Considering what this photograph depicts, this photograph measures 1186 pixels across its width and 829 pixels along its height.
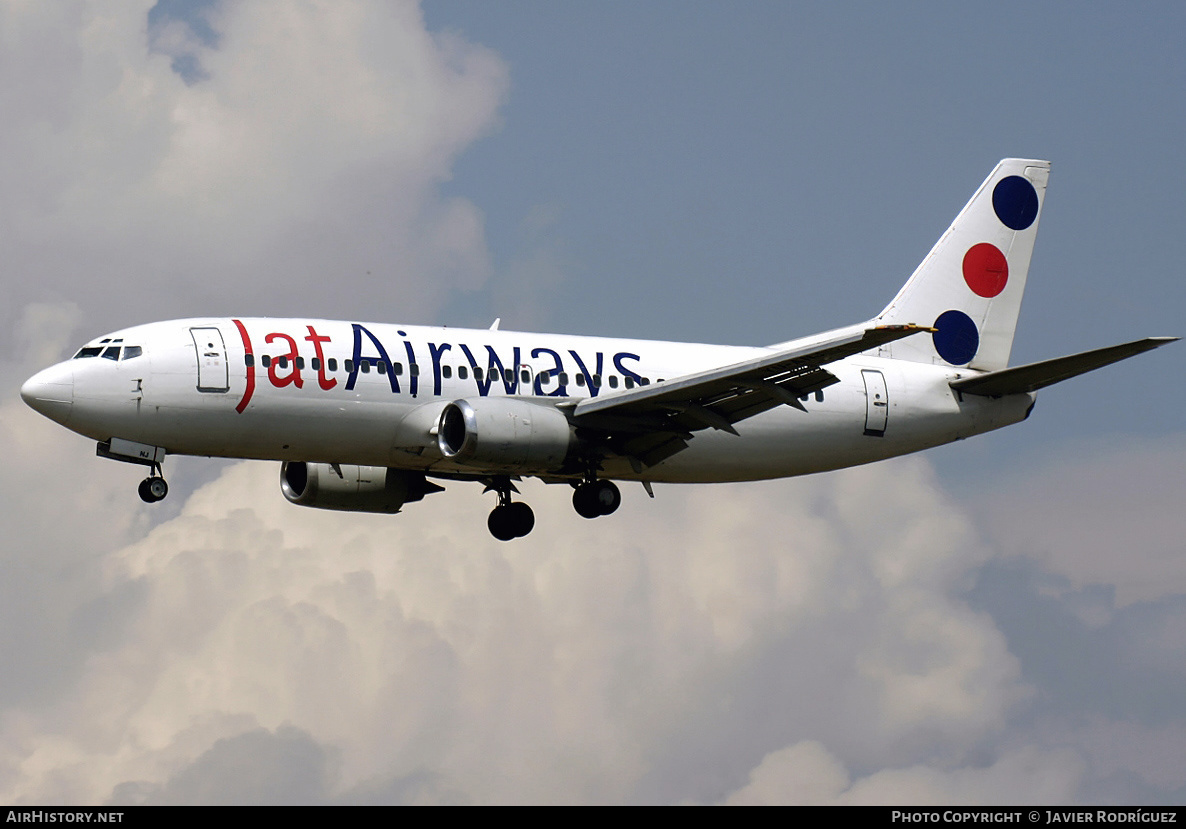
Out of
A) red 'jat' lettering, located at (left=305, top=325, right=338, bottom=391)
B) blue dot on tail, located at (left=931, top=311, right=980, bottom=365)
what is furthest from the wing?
blue dot on tail, located at (left=931, top=311, right=980, bottom=365)

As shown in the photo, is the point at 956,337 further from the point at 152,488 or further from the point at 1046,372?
the point at 152,488

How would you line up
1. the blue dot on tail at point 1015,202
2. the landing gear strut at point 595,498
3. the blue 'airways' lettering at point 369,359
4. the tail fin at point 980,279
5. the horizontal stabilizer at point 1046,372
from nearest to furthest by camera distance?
the horizontal stabilizer at point 1046,372 → the blue 'airways' lettering at point 369,359 → the landing gear strut at point 595,498 → the tail fin at point 980,279 → the blue dot on tail at point 1015,202

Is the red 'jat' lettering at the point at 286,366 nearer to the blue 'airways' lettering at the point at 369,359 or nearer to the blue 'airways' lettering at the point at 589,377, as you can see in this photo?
the blue 'airways' lettering at the point at 369,359

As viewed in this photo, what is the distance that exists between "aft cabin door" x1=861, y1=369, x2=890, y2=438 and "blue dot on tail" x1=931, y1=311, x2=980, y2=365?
3845mm

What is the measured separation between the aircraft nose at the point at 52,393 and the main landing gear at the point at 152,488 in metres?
2.40

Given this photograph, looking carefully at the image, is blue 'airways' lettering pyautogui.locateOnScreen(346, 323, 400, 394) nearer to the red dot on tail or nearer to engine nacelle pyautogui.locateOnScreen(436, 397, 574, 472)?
engine nacelle pyautogui.locateOnScreen(436, 397, 574, 472)

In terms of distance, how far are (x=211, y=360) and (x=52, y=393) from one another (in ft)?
12.2

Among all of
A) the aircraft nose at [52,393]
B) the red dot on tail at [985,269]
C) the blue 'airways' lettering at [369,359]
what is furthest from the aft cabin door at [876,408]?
the aircraft nose at [52,393]

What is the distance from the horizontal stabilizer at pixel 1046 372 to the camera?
130ft

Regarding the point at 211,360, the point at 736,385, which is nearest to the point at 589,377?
the point at 736,385

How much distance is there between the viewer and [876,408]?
160 feet

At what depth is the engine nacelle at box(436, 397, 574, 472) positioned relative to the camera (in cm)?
4159

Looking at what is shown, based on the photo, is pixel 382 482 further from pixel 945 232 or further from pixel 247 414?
pixel 945 232
